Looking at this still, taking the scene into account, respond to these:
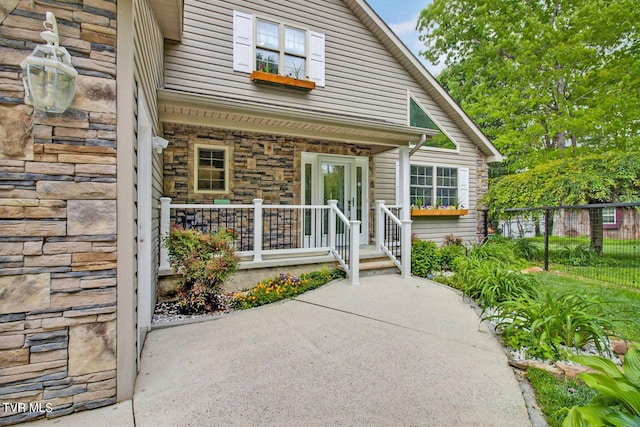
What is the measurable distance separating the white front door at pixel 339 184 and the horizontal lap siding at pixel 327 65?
4.02 feet

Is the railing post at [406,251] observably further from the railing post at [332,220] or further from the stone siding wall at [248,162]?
the stone siding wall at [248,162]

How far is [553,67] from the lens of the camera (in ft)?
38.2

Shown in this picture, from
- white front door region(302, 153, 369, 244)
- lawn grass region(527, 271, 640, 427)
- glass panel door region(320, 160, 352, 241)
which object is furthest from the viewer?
glass panel door region(320, 160, 352, 241)

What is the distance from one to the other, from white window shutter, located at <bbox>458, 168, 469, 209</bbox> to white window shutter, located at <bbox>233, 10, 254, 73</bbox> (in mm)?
6264

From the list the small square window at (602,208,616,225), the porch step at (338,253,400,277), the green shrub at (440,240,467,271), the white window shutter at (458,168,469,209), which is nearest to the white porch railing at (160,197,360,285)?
the porch step at (338,253,400,277)

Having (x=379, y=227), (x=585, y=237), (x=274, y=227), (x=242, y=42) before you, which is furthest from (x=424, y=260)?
(x=242, y=42)

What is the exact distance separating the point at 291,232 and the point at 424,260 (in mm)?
2745

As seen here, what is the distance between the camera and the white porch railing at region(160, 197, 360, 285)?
17.4 feet

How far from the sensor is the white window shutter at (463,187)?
915cm

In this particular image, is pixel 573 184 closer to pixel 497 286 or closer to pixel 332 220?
pixel 497 286

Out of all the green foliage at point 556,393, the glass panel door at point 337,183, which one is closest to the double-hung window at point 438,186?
the glass panel door at point 337,183

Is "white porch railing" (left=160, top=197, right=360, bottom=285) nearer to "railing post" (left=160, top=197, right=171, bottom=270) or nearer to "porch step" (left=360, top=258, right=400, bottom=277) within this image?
"railing post" (left=160, top=197, right=171, bottom=270)

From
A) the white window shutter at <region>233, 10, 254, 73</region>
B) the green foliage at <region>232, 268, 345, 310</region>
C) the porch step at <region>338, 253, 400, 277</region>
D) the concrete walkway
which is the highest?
the white window shutter at <region>233, 10, 254, 73</region>

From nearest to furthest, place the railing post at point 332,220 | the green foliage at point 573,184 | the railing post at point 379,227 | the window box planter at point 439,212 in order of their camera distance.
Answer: the railing post at point 332,220
the railing post at point 379,227
the green foliage at point 573,184
the window box planter at point 439,212
